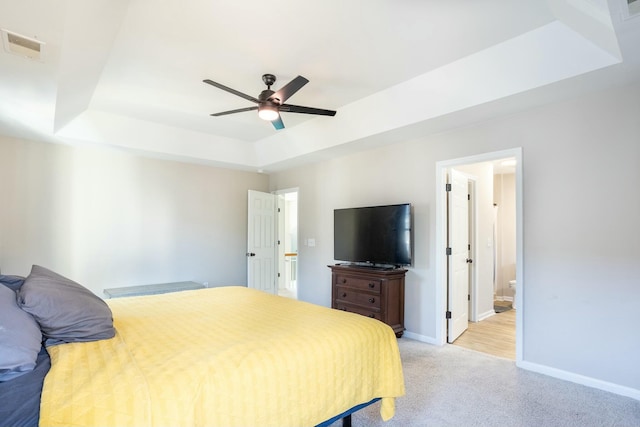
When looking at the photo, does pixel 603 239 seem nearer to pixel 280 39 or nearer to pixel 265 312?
pixel 265 312

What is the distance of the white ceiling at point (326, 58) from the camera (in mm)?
2143

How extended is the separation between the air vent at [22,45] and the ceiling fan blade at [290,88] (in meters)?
1.56

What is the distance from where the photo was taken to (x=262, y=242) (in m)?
6.02

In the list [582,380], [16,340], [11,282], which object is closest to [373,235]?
[582,380]

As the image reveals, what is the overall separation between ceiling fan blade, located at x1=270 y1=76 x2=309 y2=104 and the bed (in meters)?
1.71

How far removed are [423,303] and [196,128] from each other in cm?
385

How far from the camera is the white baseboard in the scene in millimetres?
2602

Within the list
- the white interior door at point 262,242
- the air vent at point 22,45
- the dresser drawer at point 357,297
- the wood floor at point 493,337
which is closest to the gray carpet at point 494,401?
the wood floor at point 493,337

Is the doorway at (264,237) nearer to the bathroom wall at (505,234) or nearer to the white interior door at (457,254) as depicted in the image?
the white interior door at (457,254)

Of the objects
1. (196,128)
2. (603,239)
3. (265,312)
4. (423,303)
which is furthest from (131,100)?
(603,239)

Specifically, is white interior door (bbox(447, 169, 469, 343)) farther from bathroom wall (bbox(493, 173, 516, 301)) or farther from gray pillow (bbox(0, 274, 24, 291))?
gray pillow (bbox(0, 274, 24, 291))

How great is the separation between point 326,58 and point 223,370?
8.39 feet

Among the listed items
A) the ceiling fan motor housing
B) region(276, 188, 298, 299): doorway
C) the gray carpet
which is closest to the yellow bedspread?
the gray carpet

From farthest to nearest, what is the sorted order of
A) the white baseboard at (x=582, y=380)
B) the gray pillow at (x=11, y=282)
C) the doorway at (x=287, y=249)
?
the doorway at (x=287, y=249) → the white baseboard at (x=582, y=380) → the gray pillow at (x=11, y=282)
